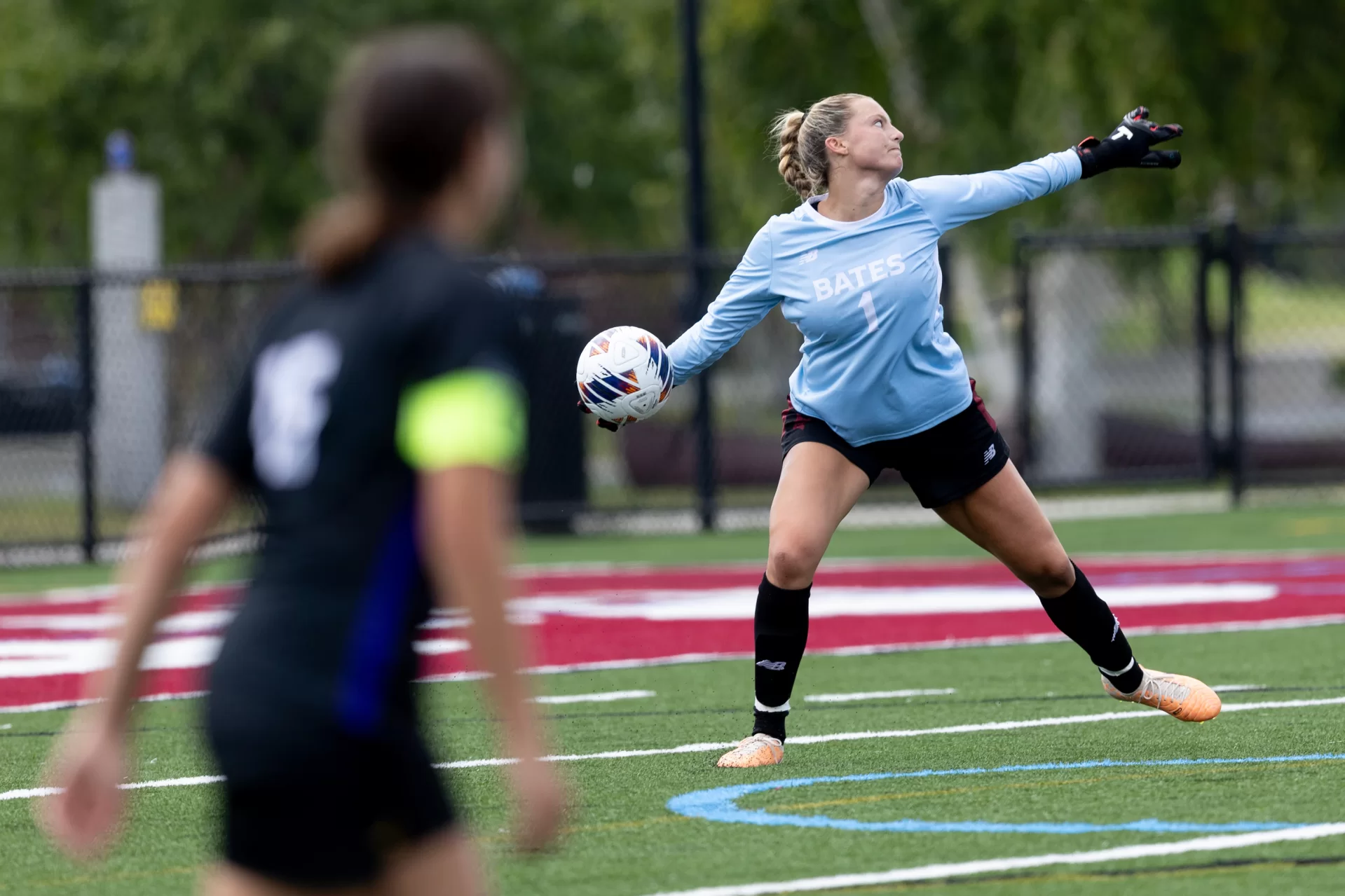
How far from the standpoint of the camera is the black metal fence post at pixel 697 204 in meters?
17.4

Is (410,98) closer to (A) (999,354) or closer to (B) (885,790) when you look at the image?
(B) (885,790)

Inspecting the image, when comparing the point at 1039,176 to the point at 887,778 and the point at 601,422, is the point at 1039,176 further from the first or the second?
Result: the point at 887,778

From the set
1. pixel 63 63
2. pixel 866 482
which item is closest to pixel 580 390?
pixel 866 482

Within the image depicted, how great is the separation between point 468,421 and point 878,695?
566cm

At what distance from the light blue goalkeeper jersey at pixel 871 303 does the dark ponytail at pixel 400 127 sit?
3654 millimetres

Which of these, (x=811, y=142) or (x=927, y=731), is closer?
(x=811, y=142)

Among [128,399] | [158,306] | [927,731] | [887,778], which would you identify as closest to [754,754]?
[887,778]

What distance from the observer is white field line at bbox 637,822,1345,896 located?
16.0ft

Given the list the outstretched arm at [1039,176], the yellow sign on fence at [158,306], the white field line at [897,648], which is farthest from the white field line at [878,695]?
the yellow sign on fence at [158,306]

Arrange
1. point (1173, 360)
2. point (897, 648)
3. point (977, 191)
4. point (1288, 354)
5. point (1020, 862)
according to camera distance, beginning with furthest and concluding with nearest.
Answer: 1. point (1288, 354)
2. point (1173, 360)
3. point (897, 648)
4. point (977, 191)
5. point (1020, 862)

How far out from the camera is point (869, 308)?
6.69 meters

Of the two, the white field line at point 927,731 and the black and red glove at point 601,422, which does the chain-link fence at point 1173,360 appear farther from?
the black and red glove at point 601,422

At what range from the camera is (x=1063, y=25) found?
19.9m

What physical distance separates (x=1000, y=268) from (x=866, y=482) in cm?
1978
